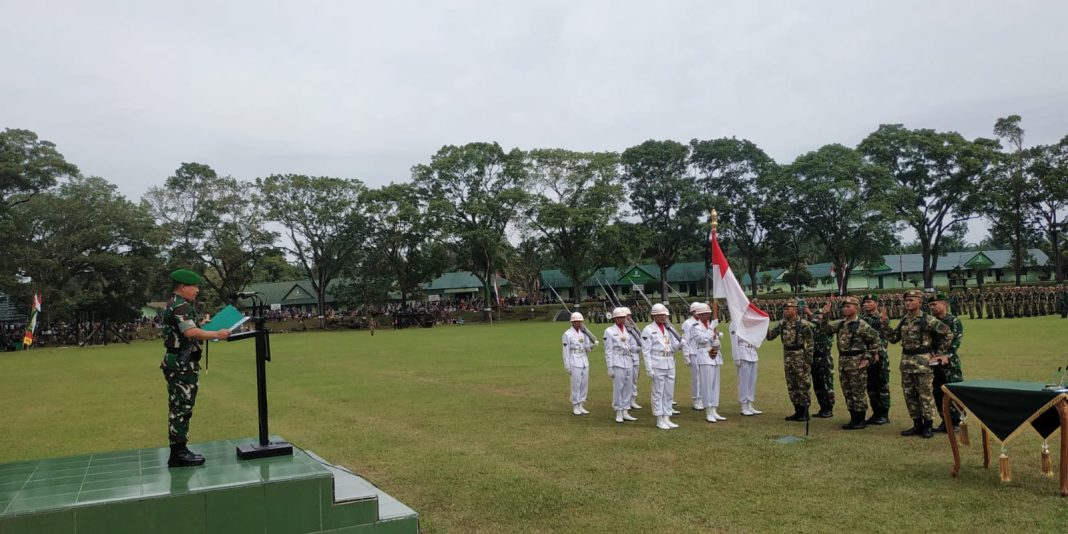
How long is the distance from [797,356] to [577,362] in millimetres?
3678

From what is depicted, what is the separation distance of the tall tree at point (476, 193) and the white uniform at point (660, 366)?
4225 cm

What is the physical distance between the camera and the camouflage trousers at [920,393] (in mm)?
8836

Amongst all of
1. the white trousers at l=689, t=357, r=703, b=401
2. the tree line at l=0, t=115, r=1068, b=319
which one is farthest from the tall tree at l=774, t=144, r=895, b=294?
the white trousers at l=689, t=357, r=703, b=401

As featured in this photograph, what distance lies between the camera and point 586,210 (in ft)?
174

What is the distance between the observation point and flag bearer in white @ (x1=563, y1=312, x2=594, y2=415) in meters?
11.8

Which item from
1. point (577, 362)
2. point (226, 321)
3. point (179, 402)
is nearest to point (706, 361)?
point (577, 362)

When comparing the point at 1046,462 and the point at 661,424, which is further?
the point at 661,424

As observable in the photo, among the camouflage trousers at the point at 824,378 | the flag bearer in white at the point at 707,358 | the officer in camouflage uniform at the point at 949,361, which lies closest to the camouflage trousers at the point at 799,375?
the camouflage trousers at the point at 824,378

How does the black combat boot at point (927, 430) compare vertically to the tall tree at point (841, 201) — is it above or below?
below

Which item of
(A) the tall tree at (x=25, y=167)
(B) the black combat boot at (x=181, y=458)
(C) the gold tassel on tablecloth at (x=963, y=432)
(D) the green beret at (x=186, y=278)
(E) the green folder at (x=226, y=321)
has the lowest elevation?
(C) the gold tassel on tablecloth at (x=963, y=432)

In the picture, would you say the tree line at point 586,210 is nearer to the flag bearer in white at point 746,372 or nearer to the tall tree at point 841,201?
the tall tree at point 841,201

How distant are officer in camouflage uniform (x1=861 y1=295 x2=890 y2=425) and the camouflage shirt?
88cm

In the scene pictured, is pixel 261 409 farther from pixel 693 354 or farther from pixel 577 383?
pixel 693 354

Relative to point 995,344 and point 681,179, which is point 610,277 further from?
point 995,344
